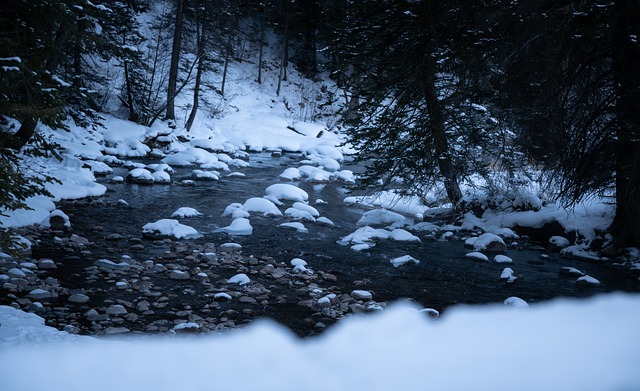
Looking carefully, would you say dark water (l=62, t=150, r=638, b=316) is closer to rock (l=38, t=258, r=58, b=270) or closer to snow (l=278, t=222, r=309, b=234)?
snow (l=278, t=222, r=309, b=234)

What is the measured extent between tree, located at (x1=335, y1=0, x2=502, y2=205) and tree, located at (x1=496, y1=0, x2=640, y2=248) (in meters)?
0.78

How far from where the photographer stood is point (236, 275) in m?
5.48

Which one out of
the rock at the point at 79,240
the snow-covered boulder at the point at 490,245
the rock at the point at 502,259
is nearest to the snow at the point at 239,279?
the rock at the point at 79,240

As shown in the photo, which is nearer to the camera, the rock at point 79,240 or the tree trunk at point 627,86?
the tree trunk at point 627,86

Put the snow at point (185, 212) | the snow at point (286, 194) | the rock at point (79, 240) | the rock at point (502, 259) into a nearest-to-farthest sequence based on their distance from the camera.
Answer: the rock at point (79, 240), the rock at point (502, 259), the snow at point (185, 212), the snow at point (286, 194)

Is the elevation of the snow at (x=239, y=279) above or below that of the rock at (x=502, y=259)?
below

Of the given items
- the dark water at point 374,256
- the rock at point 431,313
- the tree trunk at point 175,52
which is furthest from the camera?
the tree trunk at point 175,52

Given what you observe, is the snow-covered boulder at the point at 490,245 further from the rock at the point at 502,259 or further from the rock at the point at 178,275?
the rock at the point at 178,275

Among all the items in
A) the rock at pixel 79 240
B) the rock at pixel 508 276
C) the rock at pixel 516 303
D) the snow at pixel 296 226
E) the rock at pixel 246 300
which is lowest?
the rock at pixel 516 303

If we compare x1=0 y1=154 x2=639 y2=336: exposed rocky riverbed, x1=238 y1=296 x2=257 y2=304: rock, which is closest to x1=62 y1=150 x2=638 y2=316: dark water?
x1=0 y1=154 x2=639 y2=336: exposed rocky riverbed

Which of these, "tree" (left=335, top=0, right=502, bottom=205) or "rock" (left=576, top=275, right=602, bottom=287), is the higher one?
"tree" (left=335, top=0, right=502, bottom=205)

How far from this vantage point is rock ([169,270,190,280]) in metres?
5.36

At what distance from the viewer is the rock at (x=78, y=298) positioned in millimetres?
4332

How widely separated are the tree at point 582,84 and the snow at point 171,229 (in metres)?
5.51
